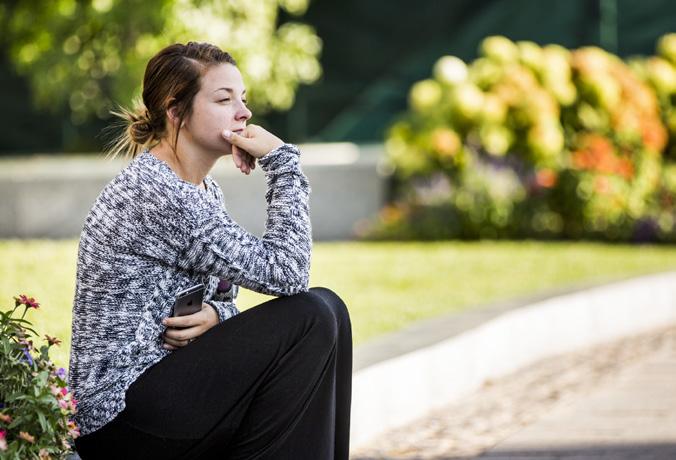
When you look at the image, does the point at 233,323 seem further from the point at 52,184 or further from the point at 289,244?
the point at 52,184

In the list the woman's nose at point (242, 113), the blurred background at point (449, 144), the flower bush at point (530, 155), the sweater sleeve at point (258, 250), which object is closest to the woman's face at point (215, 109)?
the woman's nose at point (242, 113)

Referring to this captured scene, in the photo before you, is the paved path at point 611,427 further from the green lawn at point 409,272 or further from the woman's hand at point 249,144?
the woman's hand at point 249,144

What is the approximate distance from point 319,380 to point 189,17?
8442mm

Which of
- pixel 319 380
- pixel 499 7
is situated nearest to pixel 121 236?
pixel 319 380

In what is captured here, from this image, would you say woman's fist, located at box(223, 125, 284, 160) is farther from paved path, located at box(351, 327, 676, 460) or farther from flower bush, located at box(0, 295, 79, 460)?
paved path, located at box(351, 327, 676, 460)

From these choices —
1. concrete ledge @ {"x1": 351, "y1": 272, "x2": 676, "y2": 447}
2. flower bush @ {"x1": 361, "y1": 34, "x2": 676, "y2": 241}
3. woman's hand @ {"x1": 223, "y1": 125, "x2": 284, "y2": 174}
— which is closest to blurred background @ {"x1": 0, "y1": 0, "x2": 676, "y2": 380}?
flower bush @ {"x1": 361, "y1": 34, "x2": 676, "y2": 241}

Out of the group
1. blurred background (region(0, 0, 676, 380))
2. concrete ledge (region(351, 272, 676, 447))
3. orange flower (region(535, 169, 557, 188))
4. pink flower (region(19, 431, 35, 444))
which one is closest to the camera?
pink flower (region(19, 431, 35, 444))

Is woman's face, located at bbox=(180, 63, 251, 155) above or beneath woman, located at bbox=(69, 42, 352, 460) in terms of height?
above

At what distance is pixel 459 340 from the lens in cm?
556

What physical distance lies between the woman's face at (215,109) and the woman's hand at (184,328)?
17.8 inches

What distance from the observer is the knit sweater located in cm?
306

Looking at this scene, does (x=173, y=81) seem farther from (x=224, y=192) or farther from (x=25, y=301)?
(x=224, y=192)

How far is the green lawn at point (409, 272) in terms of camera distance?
6695 millimetres

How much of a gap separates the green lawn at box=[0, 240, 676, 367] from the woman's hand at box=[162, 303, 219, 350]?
6.65 feet
